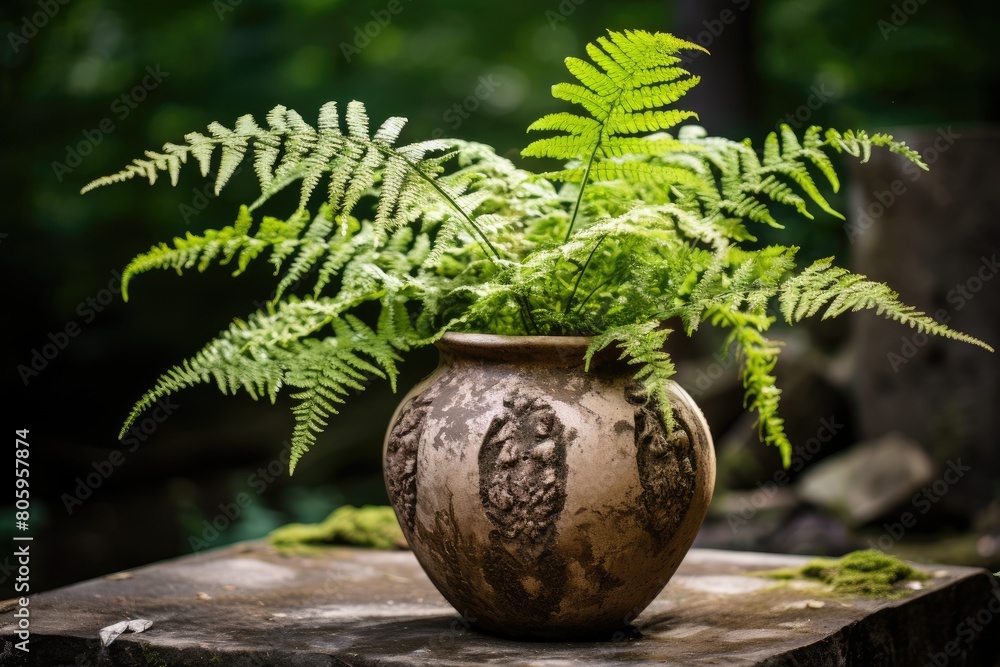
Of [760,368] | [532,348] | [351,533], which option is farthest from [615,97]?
[351,533]

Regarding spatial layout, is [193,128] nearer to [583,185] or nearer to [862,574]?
[583,185]

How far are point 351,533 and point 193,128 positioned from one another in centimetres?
392

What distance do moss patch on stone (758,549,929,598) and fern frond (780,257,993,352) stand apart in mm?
979

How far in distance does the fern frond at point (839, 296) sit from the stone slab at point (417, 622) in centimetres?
76

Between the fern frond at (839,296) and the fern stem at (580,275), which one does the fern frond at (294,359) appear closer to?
the fern stem at (580,275)

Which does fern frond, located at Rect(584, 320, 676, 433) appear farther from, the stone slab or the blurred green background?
the blurred green background

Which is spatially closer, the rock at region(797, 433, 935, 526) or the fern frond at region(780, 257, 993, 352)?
the fern frond at region(780, 257, 993, 352)

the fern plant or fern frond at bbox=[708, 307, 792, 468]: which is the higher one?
the fern plant

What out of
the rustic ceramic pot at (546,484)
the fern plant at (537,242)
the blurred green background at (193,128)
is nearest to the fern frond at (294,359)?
the fern plant at (537,242)

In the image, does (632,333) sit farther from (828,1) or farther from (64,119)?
(828,1)

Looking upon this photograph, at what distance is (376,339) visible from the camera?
228 cm

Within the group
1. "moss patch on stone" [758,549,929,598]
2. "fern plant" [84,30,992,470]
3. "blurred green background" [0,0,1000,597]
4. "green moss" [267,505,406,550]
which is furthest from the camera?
"blurred green background" [0,0,1000,597]

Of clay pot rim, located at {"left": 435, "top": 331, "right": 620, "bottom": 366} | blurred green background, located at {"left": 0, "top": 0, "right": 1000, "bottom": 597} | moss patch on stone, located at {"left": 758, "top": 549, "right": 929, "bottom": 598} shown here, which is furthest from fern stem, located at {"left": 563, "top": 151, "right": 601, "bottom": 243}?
blurred green background, located at {"left": 0, "top": 0, "right": 1000, "bottom": 597}

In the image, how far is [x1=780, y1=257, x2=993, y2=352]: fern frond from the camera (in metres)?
1.85
